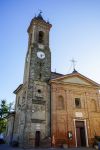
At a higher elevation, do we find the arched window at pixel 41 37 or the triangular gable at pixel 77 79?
the arched window at pixel 41 37

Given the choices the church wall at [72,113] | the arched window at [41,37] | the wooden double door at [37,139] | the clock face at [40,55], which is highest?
the arched window at [41,37]

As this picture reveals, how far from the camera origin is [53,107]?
71.8 feet

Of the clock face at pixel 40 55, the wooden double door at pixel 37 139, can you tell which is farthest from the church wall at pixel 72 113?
the clock face at pixel 40 55

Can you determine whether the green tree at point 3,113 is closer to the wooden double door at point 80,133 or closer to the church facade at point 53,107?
the church facade at point 53,107

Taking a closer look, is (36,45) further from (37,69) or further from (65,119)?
(65,119)

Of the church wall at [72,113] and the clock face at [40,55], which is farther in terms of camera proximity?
the clock face at [40,55]

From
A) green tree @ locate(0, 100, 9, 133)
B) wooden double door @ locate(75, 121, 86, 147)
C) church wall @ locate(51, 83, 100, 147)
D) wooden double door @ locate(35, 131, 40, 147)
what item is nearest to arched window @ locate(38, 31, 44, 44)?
church wall @ locate(51, 83, 100, 147)

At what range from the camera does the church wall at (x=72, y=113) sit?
20936 millimetres

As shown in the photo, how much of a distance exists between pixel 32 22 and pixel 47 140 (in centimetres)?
1857

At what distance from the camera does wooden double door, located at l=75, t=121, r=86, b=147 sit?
843 inches

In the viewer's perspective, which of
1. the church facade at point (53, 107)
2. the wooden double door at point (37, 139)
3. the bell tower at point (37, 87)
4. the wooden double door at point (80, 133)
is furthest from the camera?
the wooden double door at point (80, 133)

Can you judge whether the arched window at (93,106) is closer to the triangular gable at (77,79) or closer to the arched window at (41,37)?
the triangular gable at (77,79)

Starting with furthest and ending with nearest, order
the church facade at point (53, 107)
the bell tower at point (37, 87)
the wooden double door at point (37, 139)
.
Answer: the church facade at point (53, 107)
the bell tower at point (37, 87)
the wooden double door at point (37, 139)

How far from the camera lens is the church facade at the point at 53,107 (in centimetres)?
2030
